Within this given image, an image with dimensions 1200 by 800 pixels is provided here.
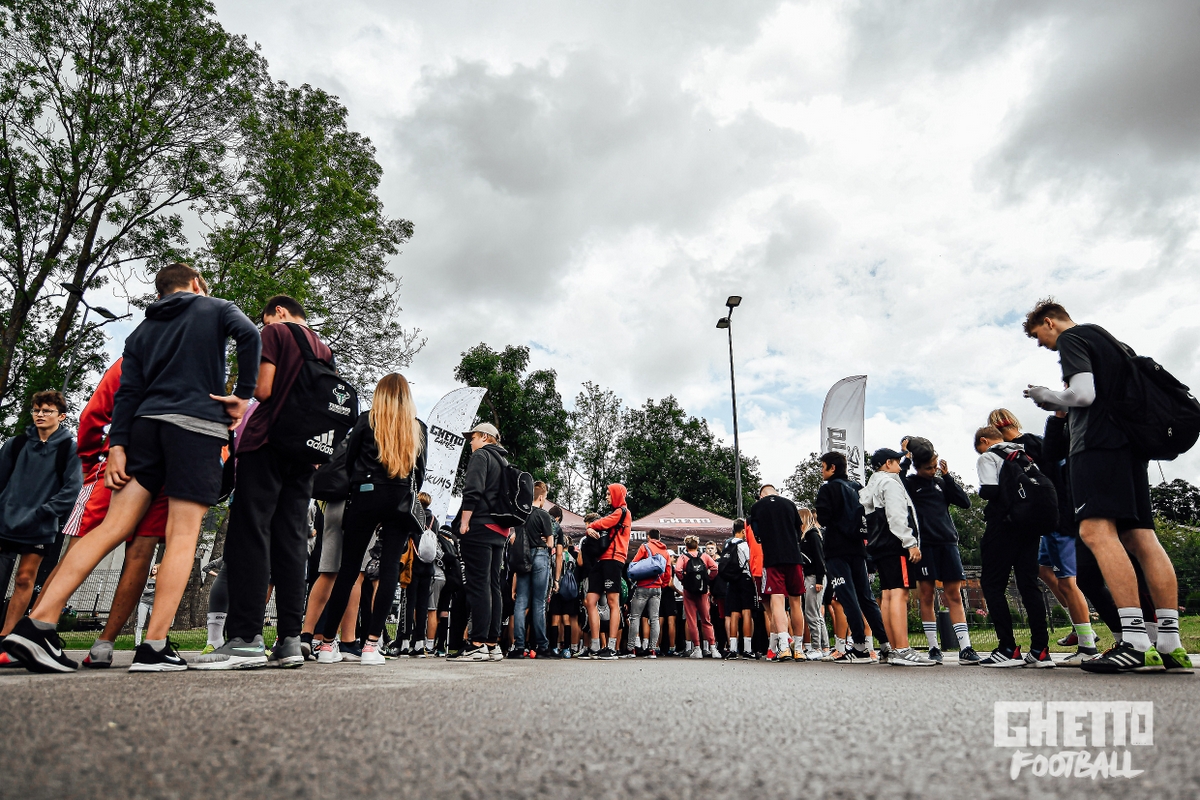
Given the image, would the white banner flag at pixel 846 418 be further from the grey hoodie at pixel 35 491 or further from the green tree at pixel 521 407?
the green tree at pixel 521 407

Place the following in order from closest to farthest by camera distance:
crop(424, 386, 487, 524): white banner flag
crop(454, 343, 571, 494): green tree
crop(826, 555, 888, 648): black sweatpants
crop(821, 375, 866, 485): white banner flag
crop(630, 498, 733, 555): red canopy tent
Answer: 1. crop(826, 555, 888, 648): black sweatpants
2. crop(424, 386, 487, 524): white banner flag
3. crop(821, 375, 866, 485): white banner flag
4. crop(630, 498, 733, 555): red canopy tent
5. crop(454, 343, 571, 494): green tree

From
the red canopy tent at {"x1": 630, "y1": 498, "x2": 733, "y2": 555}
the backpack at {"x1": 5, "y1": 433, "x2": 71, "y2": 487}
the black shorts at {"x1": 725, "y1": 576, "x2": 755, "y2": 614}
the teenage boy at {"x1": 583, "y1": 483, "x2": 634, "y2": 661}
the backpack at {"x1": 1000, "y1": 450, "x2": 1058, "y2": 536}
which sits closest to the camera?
the backpack at {"x1": 5, "y1": 433, "x2": 71, "y2": 487}

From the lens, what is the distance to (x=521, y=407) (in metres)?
38.2

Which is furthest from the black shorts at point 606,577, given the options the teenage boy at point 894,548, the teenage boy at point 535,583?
the teenage boy at point 894,548

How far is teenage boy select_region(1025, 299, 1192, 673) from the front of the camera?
3.84m

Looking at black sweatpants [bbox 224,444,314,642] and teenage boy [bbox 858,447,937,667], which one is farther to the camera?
teenage boy [bbox 858,447,937,667]

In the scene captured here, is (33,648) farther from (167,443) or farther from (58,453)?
(58,453)

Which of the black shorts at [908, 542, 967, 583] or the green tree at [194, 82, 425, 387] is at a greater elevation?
the green tree at [194, 82, 425, 387]

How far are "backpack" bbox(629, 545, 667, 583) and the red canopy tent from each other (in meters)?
9.91

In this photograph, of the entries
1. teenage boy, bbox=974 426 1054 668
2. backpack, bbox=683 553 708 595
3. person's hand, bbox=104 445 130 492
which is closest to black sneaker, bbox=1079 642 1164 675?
teenage boy, bbox=974 426 1054 668

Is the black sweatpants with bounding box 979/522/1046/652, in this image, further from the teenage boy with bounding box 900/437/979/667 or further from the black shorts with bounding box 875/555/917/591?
the black shorts with bounding box 875/555/917/591

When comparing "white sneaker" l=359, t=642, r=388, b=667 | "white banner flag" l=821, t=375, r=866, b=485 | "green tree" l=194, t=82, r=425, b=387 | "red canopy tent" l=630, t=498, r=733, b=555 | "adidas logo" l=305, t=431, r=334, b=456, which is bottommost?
"white sneaker" l=359, t=642, r=388, b=667

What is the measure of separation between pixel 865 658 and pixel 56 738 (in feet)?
25.3

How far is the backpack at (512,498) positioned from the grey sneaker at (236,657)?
2.68 meters
